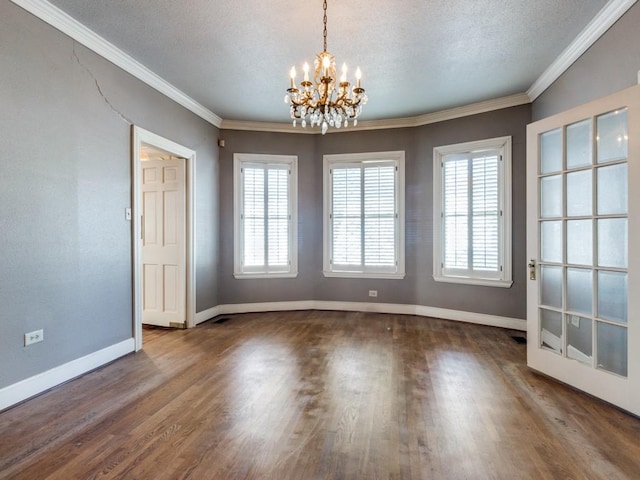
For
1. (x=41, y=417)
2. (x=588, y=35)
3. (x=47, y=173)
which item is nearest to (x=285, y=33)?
(x=47, y=173)

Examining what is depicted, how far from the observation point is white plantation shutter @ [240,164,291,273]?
214 inches

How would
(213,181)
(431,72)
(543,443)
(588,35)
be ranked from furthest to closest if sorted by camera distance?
(213,181)
(431,72)
(588,35)
(543,443)

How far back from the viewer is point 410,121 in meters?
5.27

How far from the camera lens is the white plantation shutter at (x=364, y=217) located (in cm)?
539

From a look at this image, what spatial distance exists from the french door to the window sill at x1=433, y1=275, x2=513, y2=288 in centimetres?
149

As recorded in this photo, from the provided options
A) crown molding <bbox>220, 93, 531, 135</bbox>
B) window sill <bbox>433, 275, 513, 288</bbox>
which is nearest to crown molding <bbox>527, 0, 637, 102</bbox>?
crown molding <bbox>220, 93, 531, 135</bbox>

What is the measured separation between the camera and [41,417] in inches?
92.1

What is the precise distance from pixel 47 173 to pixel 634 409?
4.60 m

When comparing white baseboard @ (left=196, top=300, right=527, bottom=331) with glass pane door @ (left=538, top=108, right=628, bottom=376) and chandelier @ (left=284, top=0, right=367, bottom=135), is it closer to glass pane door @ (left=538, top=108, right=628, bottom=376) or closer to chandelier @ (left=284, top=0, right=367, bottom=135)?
glass pane door @ (left=538, top=108, right=628, bottom=376)

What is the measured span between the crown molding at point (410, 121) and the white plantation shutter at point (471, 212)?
585 millimetres

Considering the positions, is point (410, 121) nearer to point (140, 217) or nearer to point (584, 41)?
point (584, 41)

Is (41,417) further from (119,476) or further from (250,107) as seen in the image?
(250,107)

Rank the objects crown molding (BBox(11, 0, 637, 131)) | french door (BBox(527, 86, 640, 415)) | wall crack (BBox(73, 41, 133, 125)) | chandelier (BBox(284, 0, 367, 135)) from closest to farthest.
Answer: french door (BBox(527, 86, 640, 415)) < chandelier (BBox(284, 0, 367, 135)) < crown molding (BBox(11, 0, 637, 131)) < wall crack (BBox(73, 41, 133, 125))

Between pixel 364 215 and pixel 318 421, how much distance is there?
143 inches
